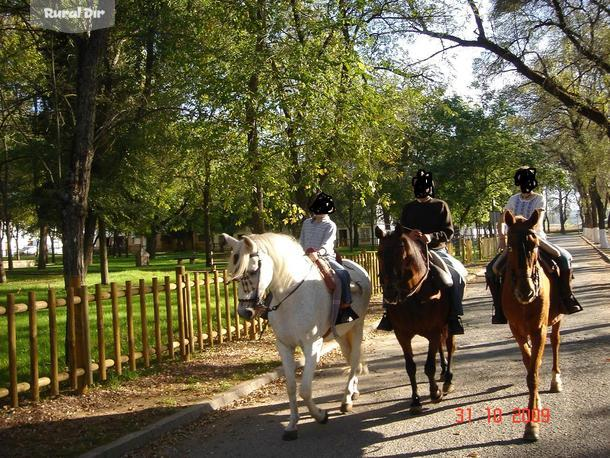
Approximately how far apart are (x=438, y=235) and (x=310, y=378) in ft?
7.73

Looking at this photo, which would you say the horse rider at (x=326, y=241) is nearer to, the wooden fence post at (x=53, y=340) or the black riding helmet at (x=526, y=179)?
the black riding helmet at (x=526, y=179)

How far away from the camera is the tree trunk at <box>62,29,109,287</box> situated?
8875 millimetres

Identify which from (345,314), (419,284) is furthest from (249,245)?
(419,284)

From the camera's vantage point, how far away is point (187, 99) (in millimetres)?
11773

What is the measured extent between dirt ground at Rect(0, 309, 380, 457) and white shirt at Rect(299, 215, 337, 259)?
90.4 inches

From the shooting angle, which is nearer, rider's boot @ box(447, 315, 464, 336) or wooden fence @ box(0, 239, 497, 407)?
rider's boot @ box(447, 315, 464, 336)

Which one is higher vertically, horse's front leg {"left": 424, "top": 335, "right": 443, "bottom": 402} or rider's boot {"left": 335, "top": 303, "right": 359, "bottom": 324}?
rider's boot {"left": 335, "top": 303, "right": 359, "bottom": 324}

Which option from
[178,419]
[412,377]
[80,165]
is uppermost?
[80,165]

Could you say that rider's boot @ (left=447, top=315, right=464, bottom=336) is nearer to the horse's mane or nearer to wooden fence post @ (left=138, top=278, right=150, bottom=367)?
the horse's mane

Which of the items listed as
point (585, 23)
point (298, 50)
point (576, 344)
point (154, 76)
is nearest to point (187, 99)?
point (154, 76)

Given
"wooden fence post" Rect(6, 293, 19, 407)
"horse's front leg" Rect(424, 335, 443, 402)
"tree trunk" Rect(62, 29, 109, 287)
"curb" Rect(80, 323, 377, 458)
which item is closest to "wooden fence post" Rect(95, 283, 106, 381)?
"tree trunk" Rect(62, 29, 109, 287)

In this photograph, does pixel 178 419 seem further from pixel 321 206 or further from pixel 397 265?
pixel 321 206
